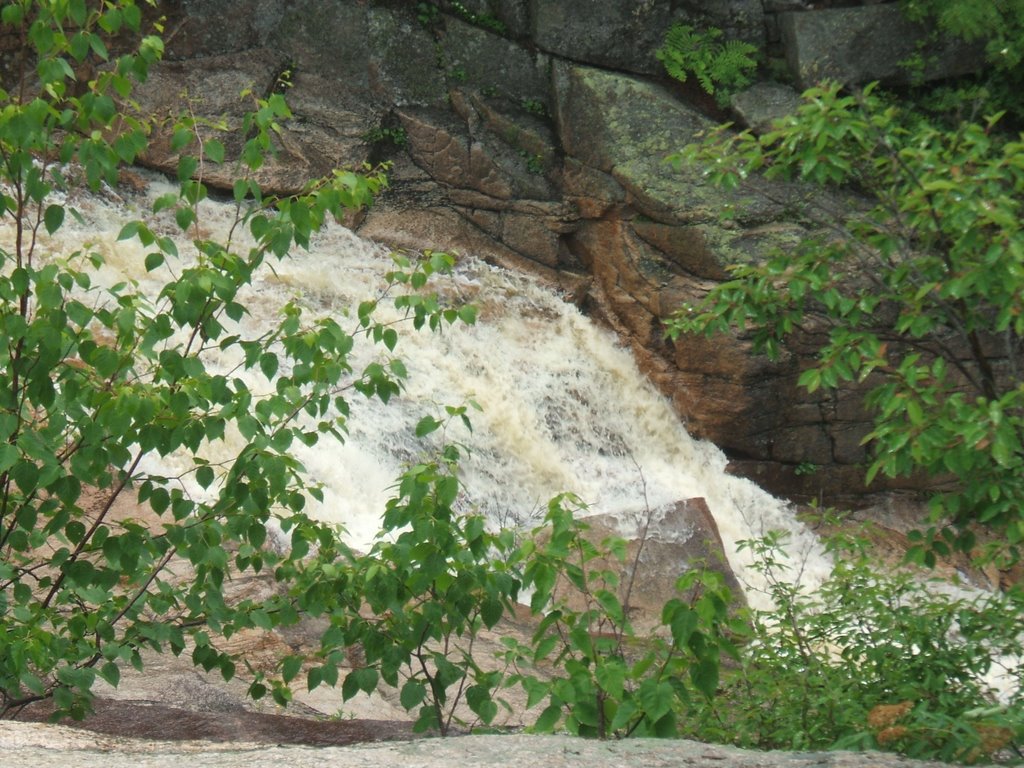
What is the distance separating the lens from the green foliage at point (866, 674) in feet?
11.9

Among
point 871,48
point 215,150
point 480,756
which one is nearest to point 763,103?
point 871,48

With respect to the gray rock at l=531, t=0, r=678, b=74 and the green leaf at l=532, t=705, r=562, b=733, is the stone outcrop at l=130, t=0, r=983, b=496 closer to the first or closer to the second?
the gray rock at l=531, t=0, r=678, b=74

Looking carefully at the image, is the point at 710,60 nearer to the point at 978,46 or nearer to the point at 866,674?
the point at 978,46

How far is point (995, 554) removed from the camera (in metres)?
3.96

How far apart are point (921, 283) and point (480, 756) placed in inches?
97.6

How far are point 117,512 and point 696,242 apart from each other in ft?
20.7

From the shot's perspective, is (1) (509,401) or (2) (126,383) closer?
(2) (126,383)

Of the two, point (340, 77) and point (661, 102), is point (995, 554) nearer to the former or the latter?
point (661, 102)

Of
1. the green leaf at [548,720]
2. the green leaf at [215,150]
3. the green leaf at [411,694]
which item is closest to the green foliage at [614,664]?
the green leaf at [548,720]

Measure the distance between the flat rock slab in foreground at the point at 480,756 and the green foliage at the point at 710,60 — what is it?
412 inches

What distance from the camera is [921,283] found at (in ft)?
13.8

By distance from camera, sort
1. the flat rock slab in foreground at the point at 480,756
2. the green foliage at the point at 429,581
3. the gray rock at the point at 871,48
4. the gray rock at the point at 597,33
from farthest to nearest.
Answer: the gray rock at the point at 597,33
the gray rock at the point at 871,48
the green foliage at the point at 429,581
the flat rock slab in foreground at the point at 480,756

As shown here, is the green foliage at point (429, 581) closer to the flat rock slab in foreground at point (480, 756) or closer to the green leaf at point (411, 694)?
the green leaf at point (411, 694)

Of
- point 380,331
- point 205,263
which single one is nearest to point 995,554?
point 380,331
